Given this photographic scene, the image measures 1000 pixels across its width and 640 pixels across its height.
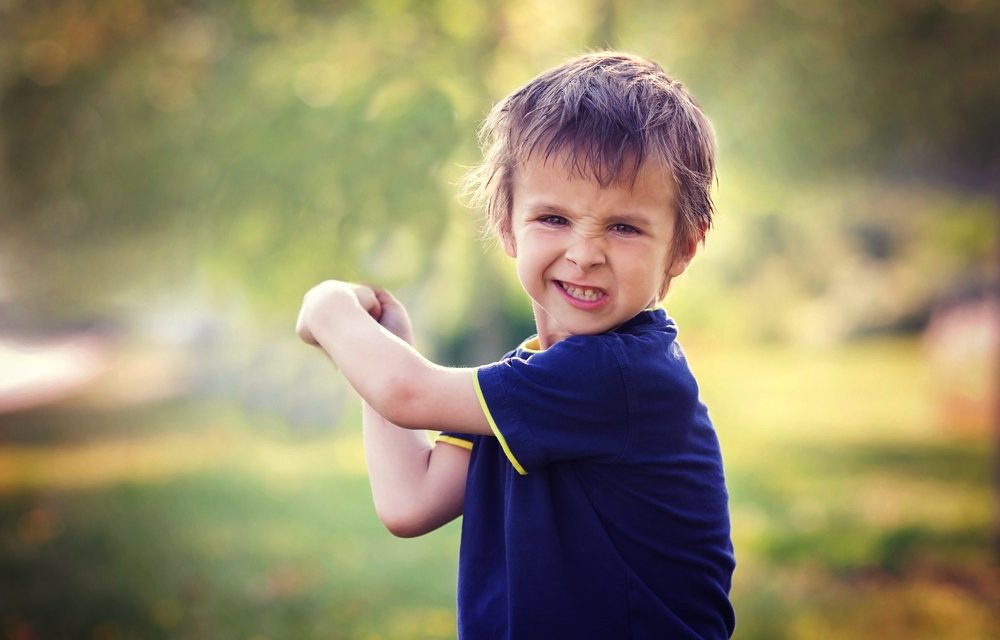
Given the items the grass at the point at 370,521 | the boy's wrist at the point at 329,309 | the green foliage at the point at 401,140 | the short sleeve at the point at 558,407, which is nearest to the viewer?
the short sleeve at the point at 558,407

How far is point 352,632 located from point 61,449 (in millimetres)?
2248

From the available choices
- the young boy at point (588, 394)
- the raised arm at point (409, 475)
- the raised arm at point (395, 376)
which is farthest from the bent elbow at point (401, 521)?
the raised arm at point (395, 376)

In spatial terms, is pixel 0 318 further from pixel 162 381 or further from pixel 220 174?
pixel 220 174

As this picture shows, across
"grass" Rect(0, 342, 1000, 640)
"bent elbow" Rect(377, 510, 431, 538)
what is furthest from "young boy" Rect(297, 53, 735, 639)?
"grass" Rect(0, 342, 1000, 640)

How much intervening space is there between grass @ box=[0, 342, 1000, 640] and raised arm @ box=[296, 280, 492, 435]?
3.31 meters

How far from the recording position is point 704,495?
141cm

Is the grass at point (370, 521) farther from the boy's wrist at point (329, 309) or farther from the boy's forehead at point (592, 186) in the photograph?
the boy's forehead at point (592, 186)

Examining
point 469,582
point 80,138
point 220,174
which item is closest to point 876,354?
point 220,174

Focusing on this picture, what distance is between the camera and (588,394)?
1.30m

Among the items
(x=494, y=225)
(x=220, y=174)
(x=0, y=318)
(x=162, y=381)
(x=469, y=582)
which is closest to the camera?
(x=469, y=582)

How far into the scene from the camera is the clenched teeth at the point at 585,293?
4.54 feet

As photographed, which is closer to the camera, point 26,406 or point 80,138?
point 80,138

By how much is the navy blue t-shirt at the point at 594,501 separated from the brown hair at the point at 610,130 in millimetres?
204

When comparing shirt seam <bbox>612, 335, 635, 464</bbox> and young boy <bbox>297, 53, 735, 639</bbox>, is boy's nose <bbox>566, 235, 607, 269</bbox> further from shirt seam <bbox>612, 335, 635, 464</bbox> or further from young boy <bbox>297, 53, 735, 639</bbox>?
shirt seam <bbox>612, 335, 635, 464</bbox>
